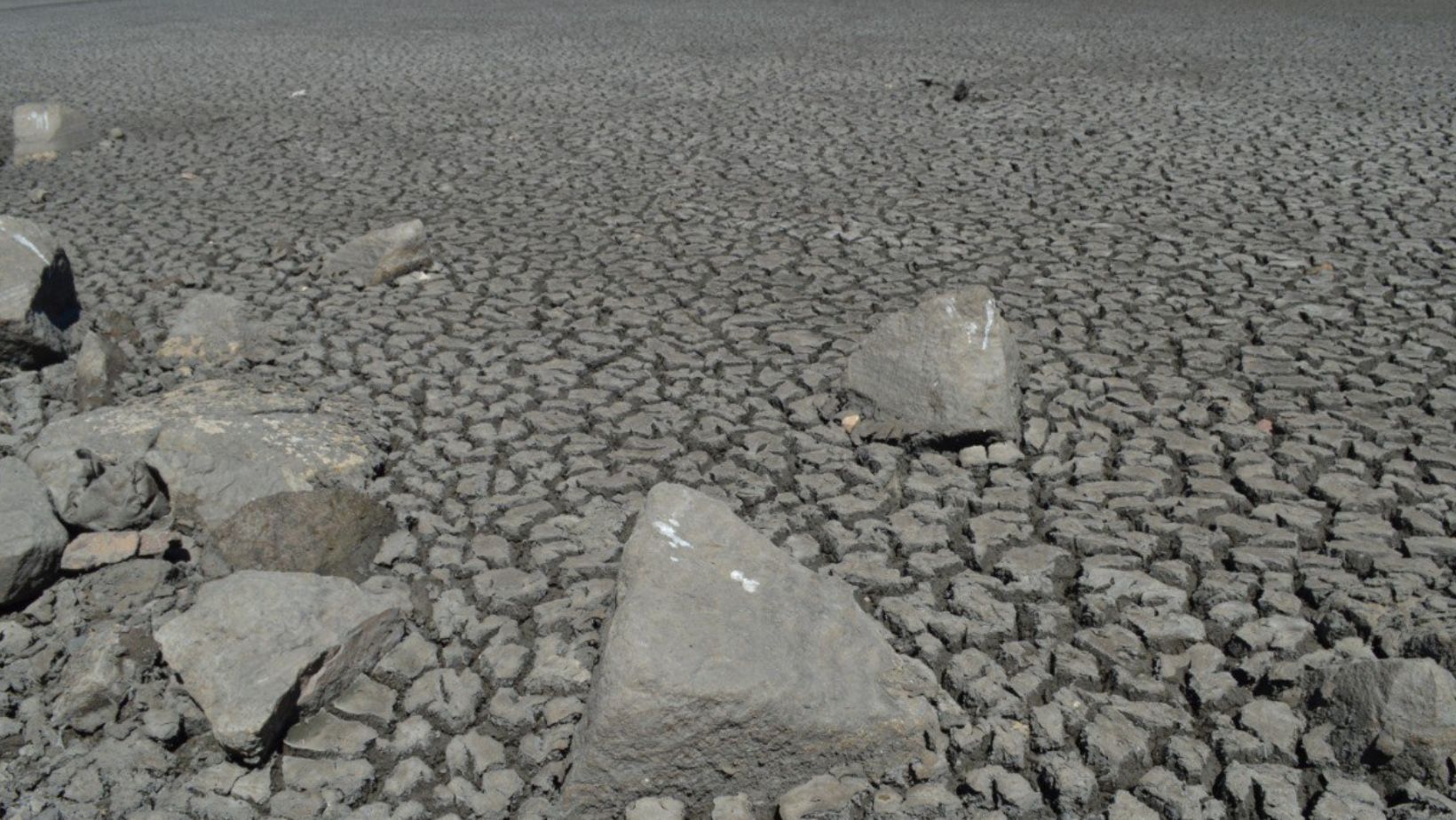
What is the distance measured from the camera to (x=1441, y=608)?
2887 millimetres

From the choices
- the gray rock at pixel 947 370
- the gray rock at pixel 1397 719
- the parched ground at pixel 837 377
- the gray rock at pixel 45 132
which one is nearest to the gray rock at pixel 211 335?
the parched ground at pixel 837 377

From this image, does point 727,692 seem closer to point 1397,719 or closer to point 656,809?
point 656,809

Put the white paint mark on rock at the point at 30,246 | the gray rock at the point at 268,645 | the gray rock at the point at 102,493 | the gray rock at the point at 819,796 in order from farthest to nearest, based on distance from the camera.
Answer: the white paint mark on rock at the point at 30,246
the gray rock at the point at 102,493
the gray rock at the point at 268,645
the gray rock at the point at 819,796

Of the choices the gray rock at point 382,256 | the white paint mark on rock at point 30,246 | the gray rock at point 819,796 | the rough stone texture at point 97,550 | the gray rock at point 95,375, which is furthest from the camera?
the gray rock at point 382,256

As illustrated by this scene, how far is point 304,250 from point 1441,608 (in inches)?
203

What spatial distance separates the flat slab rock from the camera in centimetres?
239

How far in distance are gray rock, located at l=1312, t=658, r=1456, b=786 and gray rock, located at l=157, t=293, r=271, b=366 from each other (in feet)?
13.0

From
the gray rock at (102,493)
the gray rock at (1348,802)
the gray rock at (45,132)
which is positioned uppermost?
Result: the gray rock at (45,132)

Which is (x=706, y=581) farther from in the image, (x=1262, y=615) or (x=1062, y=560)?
(x=1262, y=615)

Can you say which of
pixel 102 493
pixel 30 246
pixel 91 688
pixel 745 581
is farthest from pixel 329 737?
pixel 30 246

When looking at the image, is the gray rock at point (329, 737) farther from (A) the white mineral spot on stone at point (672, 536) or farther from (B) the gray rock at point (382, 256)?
(B) the gray rock at point (382, 256)

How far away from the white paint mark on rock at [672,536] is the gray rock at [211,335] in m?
2.52

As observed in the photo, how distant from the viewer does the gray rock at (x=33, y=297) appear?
4441 mm

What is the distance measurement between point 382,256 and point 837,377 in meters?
2.37
